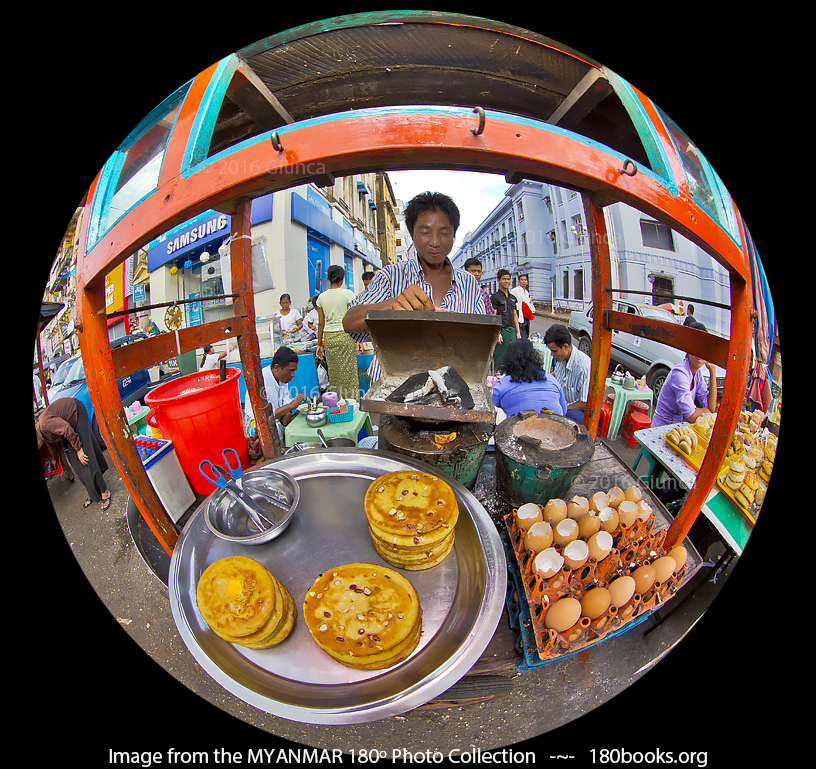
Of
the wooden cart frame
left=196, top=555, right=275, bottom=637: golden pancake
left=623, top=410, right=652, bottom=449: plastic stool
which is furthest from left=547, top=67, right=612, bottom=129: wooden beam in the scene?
left=196, top=555, right=275, bottom=637: golden pancake

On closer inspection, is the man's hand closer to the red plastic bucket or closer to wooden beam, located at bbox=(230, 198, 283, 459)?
wooden beam, located at bbox=(230, 198, 283, 459)

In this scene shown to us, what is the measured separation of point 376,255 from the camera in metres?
A: 1.61

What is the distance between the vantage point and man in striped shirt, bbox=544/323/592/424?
1.80 meters

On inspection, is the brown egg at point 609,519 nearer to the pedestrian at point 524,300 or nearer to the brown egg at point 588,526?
the brown egg at point 588,526

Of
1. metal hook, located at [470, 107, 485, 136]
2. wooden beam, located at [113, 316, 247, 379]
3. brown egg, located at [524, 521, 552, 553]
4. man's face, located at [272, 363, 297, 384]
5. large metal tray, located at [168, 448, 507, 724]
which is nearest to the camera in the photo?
metal hook, located at [470, 107, 485, 136]

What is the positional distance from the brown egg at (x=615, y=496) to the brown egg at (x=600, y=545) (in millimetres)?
212

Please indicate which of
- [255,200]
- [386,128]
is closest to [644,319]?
[386,128]

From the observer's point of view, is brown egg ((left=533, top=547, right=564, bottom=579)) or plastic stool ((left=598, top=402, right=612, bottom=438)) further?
plastic stool ((left=598, top=402, right=612, bottom=438))

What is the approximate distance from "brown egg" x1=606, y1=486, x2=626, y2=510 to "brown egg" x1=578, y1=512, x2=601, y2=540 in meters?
0.14

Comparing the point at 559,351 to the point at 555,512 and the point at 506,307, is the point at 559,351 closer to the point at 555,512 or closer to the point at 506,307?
the point at 506,307

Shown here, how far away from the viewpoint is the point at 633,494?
1898mm

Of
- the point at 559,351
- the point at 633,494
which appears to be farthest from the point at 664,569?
the point at 559,351

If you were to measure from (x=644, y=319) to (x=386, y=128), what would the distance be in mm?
1743

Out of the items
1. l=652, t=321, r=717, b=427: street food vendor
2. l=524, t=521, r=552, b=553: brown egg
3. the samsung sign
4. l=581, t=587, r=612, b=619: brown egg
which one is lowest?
l=581, t=587, r=612, b=619: brown egg
